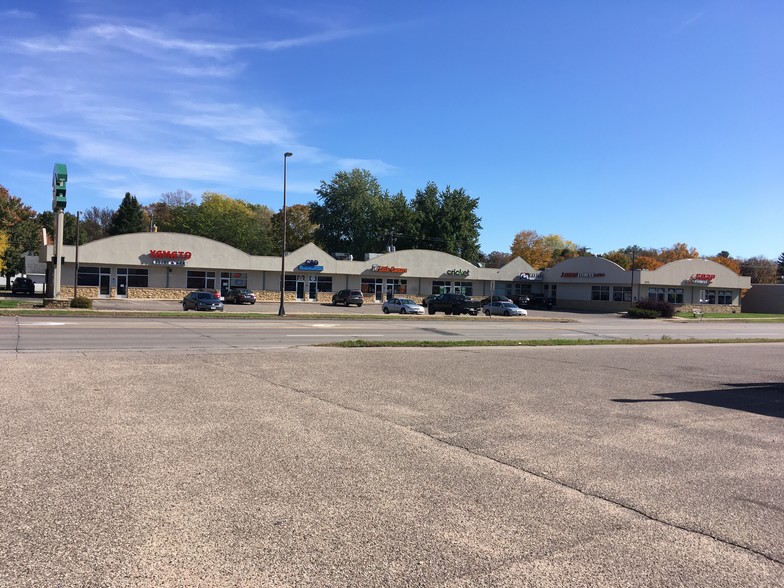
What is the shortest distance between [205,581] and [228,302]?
52015mm

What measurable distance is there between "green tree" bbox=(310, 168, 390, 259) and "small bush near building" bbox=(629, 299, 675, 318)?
41.3 m

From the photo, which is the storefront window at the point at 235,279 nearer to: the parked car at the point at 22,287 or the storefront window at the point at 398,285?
the storefront window at the point at 398,285

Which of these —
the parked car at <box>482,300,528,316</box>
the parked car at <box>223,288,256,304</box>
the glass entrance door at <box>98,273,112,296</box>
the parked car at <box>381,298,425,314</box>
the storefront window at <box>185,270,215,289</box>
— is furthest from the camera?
the storefront window at <box>185,270,215,289</box>

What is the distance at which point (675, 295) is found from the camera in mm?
68938

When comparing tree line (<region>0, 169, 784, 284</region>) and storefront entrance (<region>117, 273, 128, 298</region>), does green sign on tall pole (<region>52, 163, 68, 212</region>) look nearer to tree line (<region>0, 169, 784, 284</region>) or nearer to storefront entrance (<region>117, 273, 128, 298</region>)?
storefront entrance (<region>117, 273, 128, 298</region>)

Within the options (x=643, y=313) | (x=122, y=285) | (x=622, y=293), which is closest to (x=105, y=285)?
(x=122, y=285)

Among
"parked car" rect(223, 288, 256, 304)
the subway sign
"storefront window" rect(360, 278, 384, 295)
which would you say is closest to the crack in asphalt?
"parked car" rect(223, 288, 256, 304)

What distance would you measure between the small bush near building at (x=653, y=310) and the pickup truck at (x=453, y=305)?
52.1ft

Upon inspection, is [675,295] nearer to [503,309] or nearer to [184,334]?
[503,309]

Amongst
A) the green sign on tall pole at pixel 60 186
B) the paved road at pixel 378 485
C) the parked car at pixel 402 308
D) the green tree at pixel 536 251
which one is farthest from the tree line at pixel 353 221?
the paved road at pixel 378 485

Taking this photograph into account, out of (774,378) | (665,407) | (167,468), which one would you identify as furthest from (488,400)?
(774,378)

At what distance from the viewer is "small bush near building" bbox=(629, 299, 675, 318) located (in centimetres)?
5238

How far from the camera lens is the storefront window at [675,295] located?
224ft

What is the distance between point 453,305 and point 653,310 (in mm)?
19385
